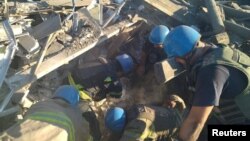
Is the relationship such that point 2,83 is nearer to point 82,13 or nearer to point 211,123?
point 82,13

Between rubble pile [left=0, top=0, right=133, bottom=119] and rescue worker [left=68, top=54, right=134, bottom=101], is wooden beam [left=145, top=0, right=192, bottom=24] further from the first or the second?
rescue worker [left=68, top=54, right=134, bottom=101]

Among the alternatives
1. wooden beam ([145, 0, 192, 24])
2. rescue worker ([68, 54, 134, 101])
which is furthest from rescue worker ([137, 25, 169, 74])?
wooden beam ([145, 0, 192, 24])

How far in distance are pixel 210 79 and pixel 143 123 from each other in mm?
852

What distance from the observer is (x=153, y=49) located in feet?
21.5

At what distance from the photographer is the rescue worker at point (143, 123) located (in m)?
4.34

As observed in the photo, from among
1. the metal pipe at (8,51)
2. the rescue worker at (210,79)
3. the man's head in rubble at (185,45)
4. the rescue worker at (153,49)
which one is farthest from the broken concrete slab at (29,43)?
the man's head in rubble at (185,45)

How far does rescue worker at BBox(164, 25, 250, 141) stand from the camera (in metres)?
4.40

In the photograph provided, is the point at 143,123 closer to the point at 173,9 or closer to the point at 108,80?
the point at 108,80

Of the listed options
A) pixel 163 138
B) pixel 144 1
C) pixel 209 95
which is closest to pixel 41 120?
pixel 163 138

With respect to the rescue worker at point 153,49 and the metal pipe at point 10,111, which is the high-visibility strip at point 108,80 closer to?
the rescue worker at point 153,49

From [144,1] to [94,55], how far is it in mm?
1503

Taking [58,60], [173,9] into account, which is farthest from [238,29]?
[58,60]

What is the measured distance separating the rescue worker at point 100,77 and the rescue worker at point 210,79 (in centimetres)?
123

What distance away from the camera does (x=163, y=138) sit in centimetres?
460
